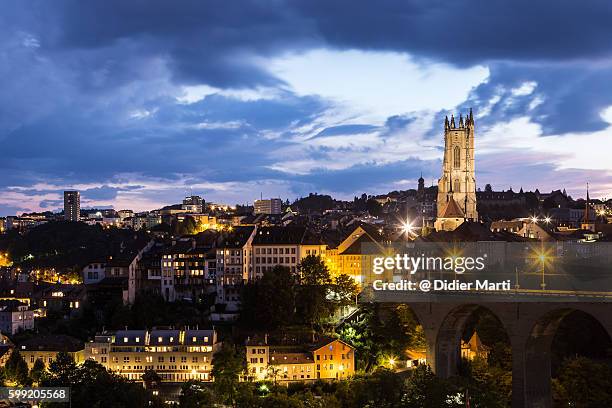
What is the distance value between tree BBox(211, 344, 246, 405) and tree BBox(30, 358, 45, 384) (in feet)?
39.3

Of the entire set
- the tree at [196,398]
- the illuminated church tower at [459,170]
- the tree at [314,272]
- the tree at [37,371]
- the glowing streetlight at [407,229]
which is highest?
the illuminated church tower at [459,170]

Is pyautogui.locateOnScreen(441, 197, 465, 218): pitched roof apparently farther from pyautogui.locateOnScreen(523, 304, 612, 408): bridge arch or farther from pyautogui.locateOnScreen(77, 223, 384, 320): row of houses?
pyautogui.locateOnScreen(523, 304, 612, 408): bridge arch

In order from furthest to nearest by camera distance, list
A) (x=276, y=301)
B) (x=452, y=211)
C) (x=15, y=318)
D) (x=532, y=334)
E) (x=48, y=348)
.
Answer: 1. (x=452, y=211)
2. (x=15, y=318)
3. (x=276, y=301)
4. (x=48, y=348)
5. (x=532, y=334)

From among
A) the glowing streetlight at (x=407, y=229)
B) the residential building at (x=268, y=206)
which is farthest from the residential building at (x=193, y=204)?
the glowing streetlight at (x=407, y=229)

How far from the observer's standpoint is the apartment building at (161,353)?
54.5 metres

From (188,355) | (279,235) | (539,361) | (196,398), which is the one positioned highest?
(279,235)

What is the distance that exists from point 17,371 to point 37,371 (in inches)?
53.8

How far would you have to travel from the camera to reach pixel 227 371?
50.2 meters

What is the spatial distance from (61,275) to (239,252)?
31988mm

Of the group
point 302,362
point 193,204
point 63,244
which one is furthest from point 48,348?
point 193,204

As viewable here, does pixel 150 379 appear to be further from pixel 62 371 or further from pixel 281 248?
pixel 281 248

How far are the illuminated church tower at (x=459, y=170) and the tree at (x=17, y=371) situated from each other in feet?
194

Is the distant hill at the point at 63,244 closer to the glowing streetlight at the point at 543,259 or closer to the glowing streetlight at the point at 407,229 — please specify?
the glowing streetlight at the point at 407,229

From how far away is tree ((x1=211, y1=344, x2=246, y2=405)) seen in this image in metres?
48.2
